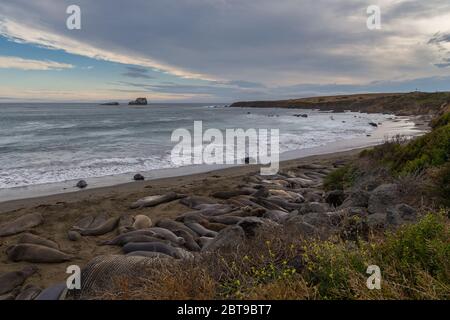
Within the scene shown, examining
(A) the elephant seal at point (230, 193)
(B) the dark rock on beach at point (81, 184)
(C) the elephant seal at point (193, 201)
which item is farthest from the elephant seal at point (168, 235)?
(B) the dark rock on beach at point (81, 184)

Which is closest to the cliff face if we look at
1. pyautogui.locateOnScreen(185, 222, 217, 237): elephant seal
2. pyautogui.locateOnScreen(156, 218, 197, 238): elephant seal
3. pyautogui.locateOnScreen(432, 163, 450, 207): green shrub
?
pyautogui.locateOnScreen(432, 163, 450, 207): green shrub

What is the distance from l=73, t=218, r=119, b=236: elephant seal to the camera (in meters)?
8.89

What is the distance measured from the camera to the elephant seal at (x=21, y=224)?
28.9 ft

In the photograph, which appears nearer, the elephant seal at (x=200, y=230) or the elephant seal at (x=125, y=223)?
the elephant seal at (x=200, y=230)

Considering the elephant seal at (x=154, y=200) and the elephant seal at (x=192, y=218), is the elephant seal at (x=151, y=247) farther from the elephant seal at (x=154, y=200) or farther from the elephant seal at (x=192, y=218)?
the elephant seal at (x=154, y=200)

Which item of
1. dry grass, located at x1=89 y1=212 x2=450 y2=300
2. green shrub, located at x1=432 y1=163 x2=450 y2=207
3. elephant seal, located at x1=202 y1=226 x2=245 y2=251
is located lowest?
elephant seal, located at x1=202 y1=226 x2=245 y2=251

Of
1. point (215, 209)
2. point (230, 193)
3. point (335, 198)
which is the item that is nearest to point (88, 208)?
point (215, 209)

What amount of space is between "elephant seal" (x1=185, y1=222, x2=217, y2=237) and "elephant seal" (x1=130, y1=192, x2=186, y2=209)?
2793 millimetres

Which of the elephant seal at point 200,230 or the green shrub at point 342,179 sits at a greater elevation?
the green shrub at point 342,179

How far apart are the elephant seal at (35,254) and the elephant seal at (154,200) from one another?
12.6ft

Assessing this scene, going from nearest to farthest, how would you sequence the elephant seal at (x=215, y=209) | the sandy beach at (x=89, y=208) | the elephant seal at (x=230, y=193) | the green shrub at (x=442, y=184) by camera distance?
the green shrub at (x=442, y=184) < the sandy beach at (x=89, y=208) < the elephant seal at (x=215, y=209) < the elephant seal at (x=230, y=193)

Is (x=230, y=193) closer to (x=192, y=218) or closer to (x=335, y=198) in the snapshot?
(x=192, y=218)

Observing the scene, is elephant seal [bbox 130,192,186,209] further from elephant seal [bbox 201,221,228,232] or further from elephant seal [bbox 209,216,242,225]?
elephant seal [bbox 201,221,228,232]
